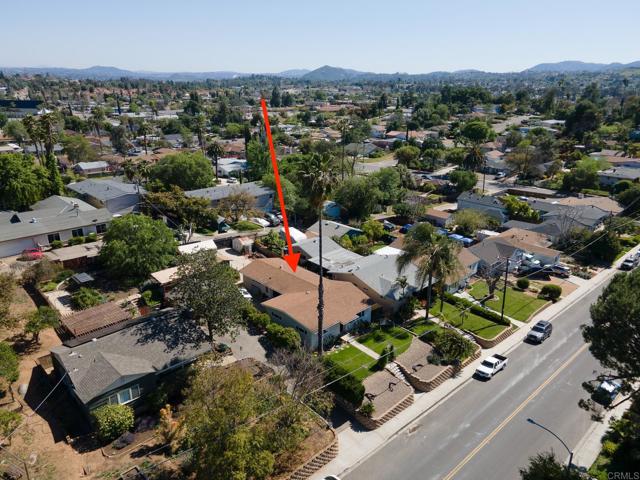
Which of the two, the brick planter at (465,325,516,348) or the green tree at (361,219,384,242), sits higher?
the green tree at (361,219,384,242)

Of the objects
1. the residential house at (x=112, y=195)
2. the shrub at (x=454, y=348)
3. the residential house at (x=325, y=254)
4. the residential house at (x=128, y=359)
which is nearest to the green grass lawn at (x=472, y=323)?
the shrub at (x=454, y=348)

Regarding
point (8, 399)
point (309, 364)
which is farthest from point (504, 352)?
point (8, 399)

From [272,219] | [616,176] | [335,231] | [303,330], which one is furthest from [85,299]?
[616,176]

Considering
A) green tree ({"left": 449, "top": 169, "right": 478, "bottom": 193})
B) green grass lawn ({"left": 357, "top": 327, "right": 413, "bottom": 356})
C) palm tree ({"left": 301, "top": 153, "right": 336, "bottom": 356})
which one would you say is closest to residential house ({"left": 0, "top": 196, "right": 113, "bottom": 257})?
palm tree ({"left": 301, "top": 153, "right": 336, "bottom": 356})

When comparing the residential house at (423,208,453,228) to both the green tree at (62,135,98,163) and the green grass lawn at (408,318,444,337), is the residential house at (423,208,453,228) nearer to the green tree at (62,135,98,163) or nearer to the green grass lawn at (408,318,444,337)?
the green grass lawn at (408,318,444,337)

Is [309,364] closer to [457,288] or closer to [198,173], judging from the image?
[457,288]

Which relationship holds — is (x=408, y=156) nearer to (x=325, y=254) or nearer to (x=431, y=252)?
(x=325, y=254)
